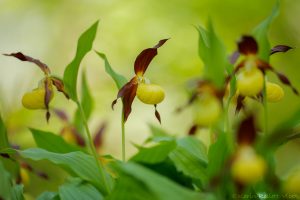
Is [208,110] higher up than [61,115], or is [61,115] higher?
[208,110]

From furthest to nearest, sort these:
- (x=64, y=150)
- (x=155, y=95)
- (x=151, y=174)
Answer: (x=64, y=150)
(x=155, y=95)
(x=151, y=174)

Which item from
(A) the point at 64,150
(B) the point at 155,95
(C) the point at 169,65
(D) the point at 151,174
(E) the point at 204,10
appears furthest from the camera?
(C) the point at 169,65

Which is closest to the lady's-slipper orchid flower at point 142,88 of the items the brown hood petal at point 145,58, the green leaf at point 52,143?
the brown hood petal at point 145,58

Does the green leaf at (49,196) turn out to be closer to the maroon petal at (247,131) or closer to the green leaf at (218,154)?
the green leaf at (218,154)

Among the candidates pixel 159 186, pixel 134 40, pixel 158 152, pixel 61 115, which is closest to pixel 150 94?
pixel 158 152

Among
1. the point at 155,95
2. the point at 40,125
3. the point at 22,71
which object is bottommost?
the point at 40,125

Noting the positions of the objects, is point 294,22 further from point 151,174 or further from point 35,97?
point 151,174

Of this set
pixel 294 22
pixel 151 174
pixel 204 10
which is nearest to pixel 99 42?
pixel 204 10

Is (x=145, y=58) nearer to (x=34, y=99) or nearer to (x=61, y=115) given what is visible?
(x=34, y=99)
